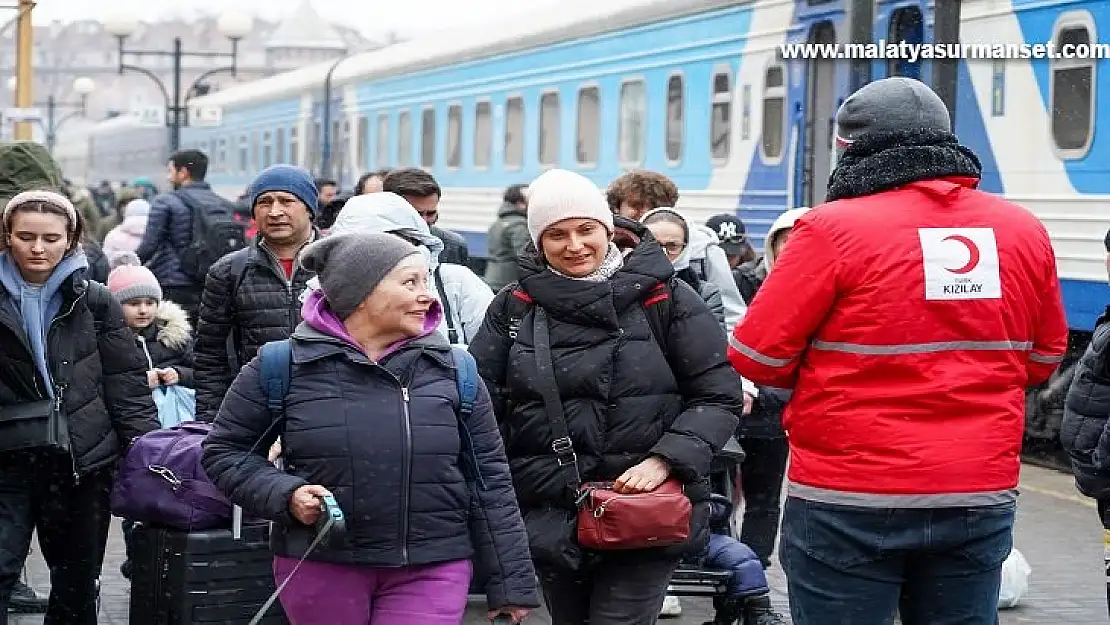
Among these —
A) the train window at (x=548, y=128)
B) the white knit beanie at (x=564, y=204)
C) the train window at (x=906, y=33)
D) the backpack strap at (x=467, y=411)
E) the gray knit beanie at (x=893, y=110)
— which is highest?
the train window at (x=906, y=33)

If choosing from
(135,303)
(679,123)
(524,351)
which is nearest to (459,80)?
(679,123)

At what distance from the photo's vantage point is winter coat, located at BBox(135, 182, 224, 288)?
41.3ft

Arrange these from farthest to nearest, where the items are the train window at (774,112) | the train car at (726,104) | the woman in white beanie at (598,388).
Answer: the train window at (774,112)
the train car at (726,104)
the woman in white beanie at (598,388)

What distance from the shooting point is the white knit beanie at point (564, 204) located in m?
5.60

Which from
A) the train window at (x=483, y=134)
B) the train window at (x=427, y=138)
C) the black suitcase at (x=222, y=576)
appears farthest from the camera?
the train window at (x=427, y=138)

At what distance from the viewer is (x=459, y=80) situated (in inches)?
938

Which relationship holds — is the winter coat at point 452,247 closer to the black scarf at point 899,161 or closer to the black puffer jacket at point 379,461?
the black puffer jacket at point 379,461

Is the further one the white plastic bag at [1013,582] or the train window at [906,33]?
the train window at [906,33]

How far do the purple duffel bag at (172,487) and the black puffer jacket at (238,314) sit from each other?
59 centimetres

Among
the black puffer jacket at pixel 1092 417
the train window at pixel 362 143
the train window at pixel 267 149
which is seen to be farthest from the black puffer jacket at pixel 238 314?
the train window at pixel 267 149

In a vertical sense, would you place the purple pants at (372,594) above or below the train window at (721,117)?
below

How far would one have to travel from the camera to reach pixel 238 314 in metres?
6.97

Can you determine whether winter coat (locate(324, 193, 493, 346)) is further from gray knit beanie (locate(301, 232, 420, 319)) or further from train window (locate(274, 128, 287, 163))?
train window (locate(274, 128, 287, 163))

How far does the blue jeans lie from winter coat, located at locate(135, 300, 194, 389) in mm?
4544
